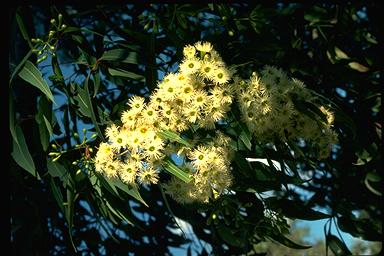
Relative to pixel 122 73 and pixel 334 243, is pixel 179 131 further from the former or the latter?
pixel 334 243

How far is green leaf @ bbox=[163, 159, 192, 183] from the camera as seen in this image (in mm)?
1438

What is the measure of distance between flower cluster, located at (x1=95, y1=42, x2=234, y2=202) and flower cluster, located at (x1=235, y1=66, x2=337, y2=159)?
2.3 inches

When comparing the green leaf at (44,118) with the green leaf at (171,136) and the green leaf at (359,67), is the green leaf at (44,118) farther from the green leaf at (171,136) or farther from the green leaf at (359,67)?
the green leaf at (359,67)

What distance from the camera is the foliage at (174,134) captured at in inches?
62.8

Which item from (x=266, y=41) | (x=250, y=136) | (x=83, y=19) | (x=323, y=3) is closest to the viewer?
(x=250, y=136)

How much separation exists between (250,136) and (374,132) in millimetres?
861

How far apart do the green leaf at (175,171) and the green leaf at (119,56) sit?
1.25 ft

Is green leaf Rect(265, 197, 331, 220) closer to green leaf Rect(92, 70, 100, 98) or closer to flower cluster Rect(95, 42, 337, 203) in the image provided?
flower cluster Rect(95, 42, 337, 203)

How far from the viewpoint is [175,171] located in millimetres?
1452

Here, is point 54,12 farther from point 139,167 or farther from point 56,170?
point 139,167

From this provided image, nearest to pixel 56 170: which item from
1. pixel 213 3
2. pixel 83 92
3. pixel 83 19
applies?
pixel 83 92

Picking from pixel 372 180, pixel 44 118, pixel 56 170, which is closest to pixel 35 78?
pixel 44 118

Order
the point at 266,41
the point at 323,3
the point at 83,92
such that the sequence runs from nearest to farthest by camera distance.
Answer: the point at 83,92
the point at 266,41
the point at 323,3

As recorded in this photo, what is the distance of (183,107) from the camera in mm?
1447
